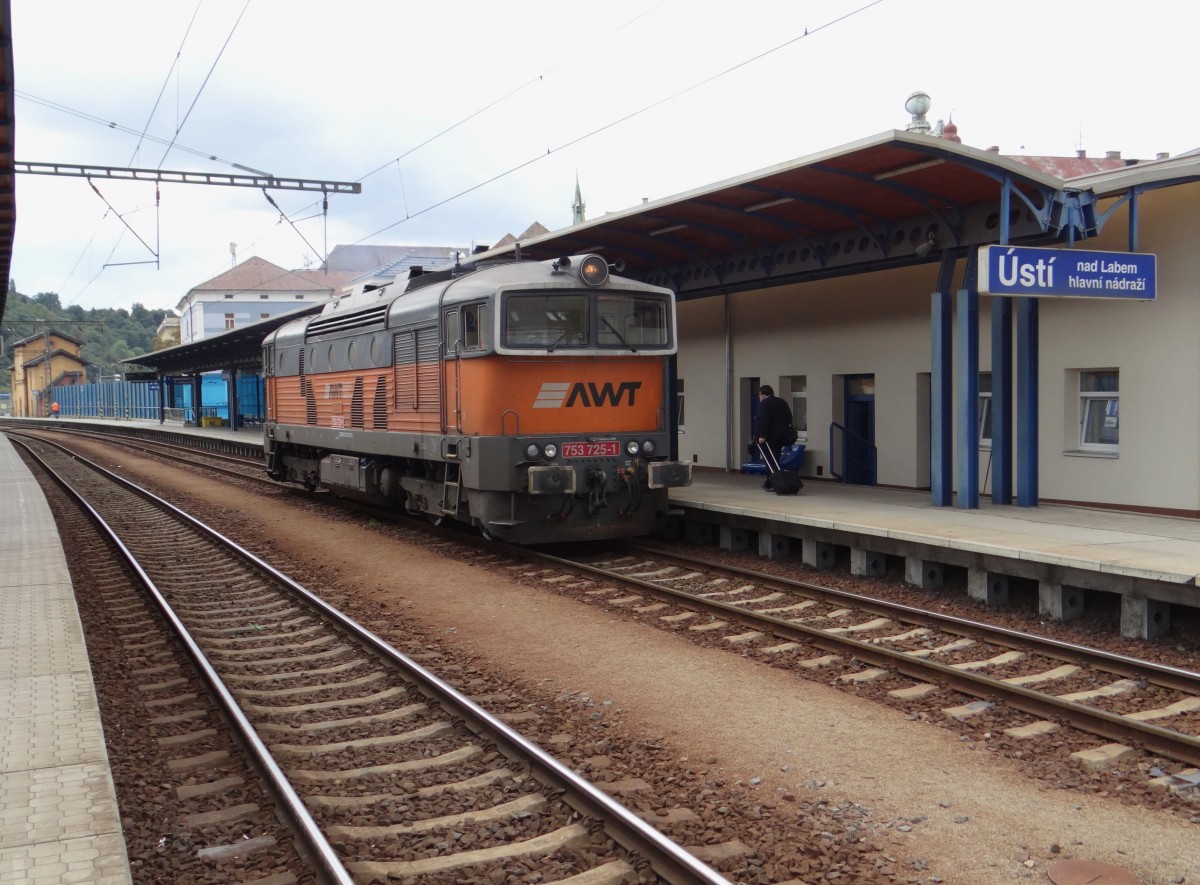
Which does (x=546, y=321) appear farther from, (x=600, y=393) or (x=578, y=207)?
(x=578, y=207)

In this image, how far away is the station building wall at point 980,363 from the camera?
1182cm

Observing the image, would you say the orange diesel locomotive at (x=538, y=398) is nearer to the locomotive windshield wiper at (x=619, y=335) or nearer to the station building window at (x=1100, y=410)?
the locomotive windshield wiper at (x=619, y=335)

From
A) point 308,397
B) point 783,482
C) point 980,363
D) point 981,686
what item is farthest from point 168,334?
point 981,686

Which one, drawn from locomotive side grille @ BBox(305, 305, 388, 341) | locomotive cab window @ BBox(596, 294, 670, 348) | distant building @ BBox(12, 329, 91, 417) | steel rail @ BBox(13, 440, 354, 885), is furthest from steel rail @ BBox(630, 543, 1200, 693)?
distant building @ BBox(12, 329, 91, 417)

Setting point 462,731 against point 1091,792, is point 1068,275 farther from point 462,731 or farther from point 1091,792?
point 462,731

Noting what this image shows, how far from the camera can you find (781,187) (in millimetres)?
12297

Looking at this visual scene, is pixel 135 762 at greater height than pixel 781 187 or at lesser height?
lesser

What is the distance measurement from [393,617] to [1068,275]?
771 cm

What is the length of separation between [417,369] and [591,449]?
278 centimetres

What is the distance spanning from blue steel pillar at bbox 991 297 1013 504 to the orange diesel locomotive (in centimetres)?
398

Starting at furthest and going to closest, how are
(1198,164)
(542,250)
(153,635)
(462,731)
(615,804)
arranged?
1. (542,250)
2. (1198,164)
3. (153,635)
4. (462,731)
5. (615,804)

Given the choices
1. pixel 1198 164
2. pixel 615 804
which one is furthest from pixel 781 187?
pixel 615 804

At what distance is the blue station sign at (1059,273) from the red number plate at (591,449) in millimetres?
4361

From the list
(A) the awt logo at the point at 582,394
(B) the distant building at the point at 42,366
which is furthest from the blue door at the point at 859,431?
(B) the distant building at the point at 42,366
